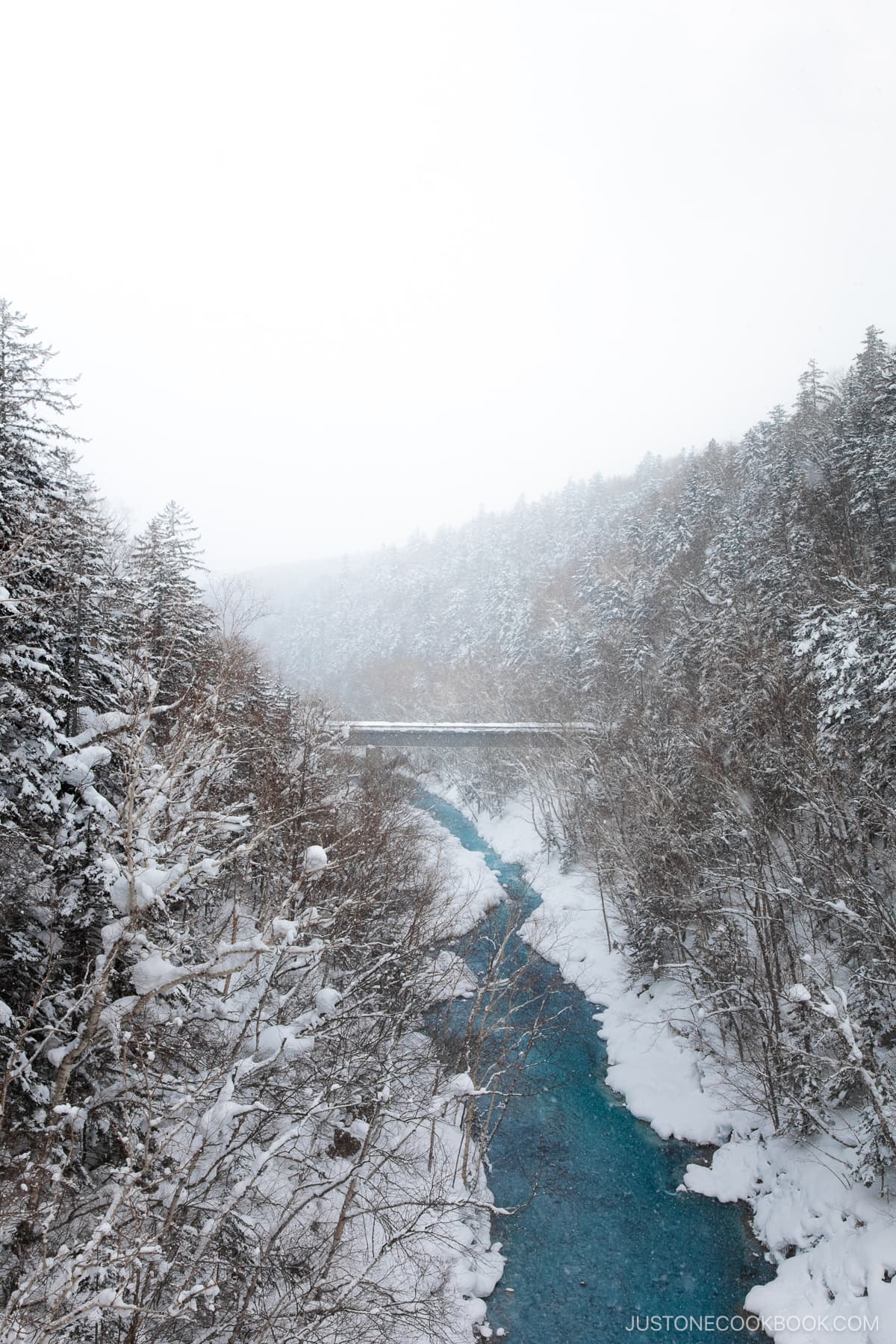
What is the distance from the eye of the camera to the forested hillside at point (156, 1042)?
7254 mm

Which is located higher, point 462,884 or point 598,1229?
point 462,884

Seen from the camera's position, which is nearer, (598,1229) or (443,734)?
(598,1229)

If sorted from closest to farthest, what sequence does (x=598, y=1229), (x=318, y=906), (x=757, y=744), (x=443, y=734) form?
(x=598, y=1229) → (x=318, y=906) → (x=757, y=744) → (x=443, y=734)

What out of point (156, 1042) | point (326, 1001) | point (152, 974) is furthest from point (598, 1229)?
point (152, 974)

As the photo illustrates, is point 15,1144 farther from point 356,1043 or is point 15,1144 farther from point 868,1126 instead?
point 868,1126

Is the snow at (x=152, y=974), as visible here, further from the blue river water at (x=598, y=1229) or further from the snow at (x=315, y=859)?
the blue river water at (x=598, y=1229)

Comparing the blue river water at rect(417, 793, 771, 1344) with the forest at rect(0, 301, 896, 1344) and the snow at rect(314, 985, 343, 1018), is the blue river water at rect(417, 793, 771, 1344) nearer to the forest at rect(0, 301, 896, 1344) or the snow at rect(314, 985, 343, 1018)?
the forest at rect(0, 301, 896, 1344)

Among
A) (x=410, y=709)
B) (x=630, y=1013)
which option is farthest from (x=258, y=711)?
(x=410, y=709)

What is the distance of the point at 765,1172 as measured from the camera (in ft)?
43.7

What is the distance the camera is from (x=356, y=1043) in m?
13.2

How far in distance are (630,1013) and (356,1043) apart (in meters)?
10.2

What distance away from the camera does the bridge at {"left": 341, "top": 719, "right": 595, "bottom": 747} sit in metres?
35.4

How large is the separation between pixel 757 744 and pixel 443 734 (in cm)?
2119

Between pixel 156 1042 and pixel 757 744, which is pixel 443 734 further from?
pixel 156 1042
